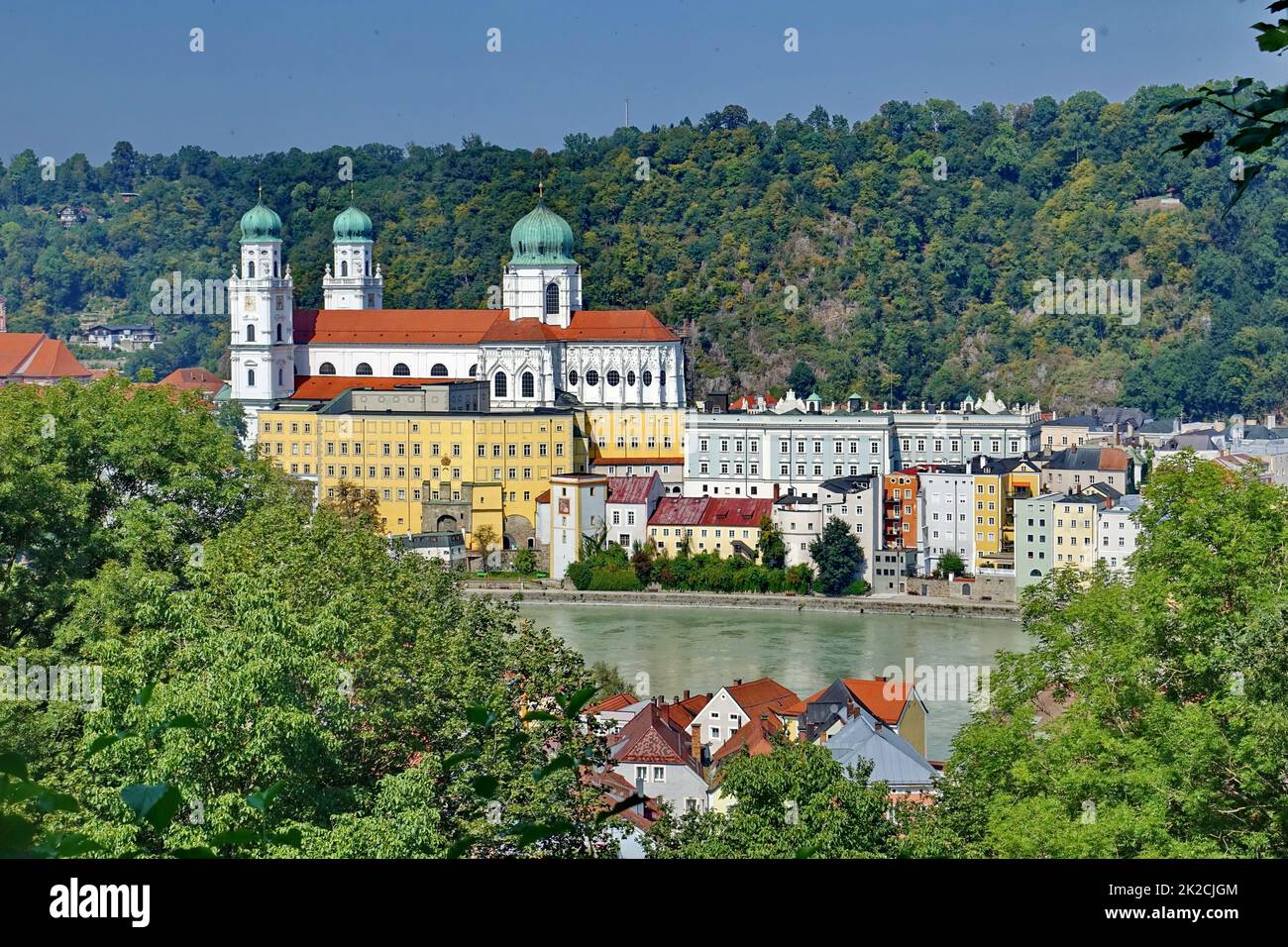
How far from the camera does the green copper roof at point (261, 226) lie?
108 feet

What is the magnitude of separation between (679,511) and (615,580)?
1780 millimetres

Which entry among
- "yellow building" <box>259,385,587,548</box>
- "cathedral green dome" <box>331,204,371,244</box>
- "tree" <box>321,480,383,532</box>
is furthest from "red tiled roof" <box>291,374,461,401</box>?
"cathedral green dome" <box>331,204,371,244</box>

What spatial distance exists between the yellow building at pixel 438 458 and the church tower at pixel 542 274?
11.5 feet

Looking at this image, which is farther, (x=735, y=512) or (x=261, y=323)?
(x=261, y=323)

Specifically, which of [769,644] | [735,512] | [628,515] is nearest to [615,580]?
[628,515]

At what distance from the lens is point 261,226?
33.1m

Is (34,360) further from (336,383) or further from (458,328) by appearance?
(458,328)

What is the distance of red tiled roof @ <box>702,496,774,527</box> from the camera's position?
27.3 m

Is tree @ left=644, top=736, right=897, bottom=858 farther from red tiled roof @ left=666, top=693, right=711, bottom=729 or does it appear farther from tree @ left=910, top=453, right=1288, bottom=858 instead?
red tiled roof @ left=666, top=693, right=711, bottom=729

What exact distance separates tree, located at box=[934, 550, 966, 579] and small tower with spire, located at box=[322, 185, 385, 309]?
1332 cm

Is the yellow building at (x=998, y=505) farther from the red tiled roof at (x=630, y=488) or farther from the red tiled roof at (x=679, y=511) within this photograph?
the red tiled roof at (x=630, y=488)
